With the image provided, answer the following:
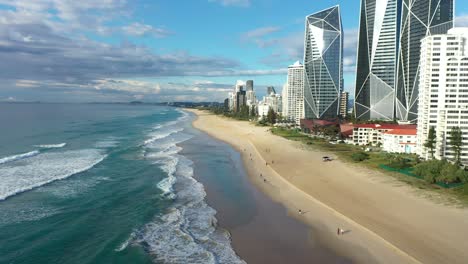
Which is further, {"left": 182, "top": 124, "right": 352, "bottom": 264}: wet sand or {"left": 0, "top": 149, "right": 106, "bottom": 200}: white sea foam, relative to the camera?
{"left": 0, "top": 149, "right": 106, "bottom": 200}: white sea foam

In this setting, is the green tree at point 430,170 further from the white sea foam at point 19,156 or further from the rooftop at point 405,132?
the white sea foam at point 19,156

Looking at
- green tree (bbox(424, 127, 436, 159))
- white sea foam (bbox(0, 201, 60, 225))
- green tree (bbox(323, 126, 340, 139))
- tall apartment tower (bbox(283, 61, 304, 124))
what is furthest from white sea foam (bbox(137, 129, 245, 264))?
tall apartment tower (bbox(283, 61, 304, 124))

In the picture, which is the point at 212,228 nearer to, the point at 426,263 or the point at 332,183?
the point at 426,263

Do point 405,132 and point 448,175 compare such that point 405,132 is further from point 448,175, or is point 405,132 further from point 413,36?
point 413,36

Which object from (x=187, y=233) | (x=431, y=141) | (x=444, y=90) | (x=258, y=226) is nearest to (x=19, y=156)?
(x=187, y=233)

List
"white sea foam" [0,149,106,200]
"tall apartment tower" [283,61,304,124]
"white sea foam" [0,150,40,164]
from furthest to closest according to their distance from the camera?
"tall apartment tower" [283,61,304,124] < "white sea foam" [0,150,40,164] < "white sea foam" [0,149,106,200]

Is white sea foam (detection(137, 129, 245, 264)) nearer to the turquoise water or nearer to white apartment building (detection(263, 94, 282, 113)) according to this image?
the turquoise water
